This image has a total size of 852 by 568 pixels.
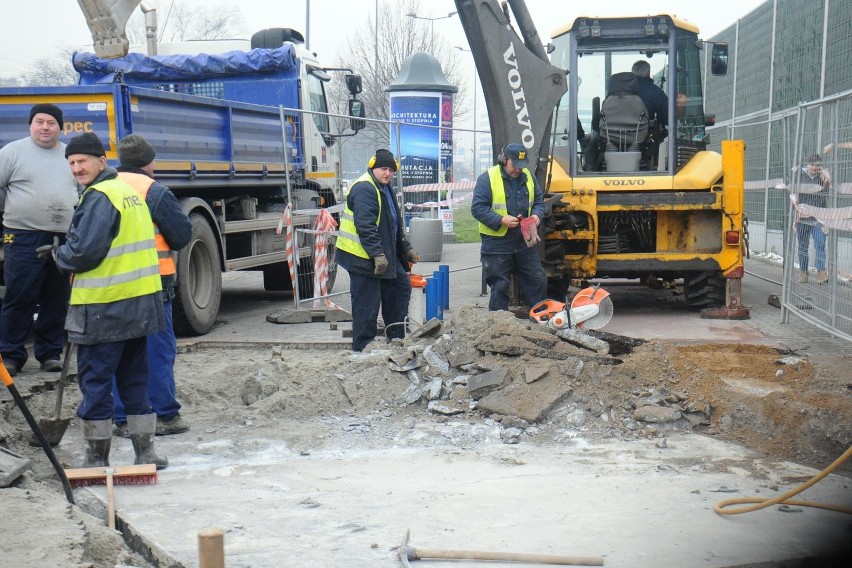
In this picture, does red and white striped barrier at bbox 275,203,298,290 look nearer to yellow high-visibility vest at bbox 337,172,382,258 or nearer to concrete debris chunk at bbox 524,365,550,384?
yellow high-visibility vest at bbox 337,172,382,258

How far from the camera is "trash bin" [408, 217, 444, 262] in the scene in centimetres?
1881

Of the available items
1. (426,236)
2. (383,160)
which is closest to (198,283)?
(383,160)

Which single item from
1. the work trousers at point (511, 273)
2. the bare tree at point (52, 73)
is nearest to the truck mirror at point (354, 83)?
the work trousers at point (511, 273)

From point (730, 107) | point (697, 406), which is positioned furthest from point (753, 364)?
point (730, 107)

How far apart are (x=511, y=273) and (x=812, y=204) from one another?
10.1 ft

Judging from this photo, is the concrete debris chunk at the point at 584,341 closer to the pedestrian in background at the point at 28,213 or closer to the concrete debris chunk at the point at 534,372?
the concrete debris chunk at the point at 534,372

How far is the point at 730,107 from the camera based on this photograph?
23.1 meters

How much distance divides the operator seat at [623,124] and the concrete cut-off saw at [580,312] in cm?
325

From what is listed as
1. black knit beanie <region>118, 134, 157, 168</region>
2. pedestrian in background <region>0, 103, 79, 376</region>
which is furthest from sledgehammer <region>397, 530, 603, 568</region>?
pedestrian in background <region>0, 103, 79, 376</region>

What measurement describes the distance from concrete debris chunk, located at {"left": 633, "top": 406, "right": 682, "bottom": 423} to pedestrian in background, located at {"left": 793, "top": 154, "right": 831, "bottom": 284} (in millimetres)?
3724

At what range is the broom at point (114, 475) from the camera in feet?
17.5

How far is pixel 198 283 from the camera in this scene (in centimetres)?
1084

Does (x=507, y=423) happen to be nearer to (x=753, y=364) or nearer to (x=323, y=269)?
(x=753, y=364)

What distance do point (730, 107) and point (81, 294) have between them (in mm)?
20122
